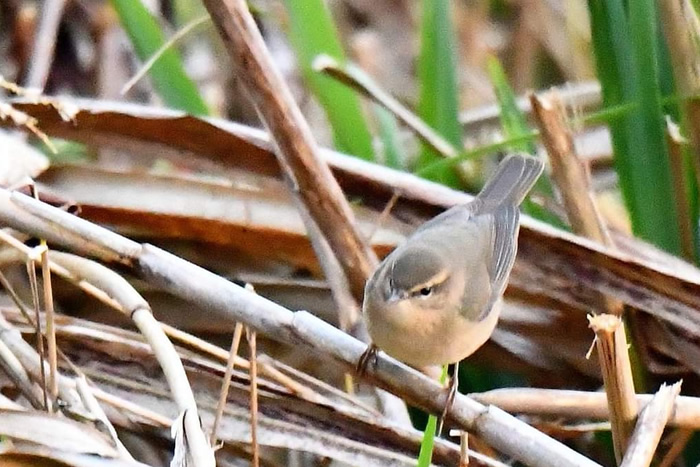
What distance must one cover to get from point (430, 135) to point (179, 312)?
63cm

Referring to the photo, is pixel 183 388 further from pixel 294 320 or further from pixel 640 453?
pixel 640 453

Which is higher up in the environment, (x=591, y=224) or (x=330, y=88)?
(x=330, y=88)

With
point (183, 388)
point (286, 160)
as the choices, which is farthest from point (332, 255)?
point (183, 388)

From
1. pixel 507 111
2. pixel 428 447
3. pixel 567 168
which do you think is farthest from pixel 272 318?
pixel 507 111

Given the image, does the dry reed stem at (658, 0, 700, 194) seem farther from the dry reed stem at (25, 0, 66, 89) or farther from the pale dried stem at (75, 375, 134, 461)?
the dry reed stem at (25, 0, 66, 89)

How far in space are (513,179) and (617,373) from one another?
0.78 meters

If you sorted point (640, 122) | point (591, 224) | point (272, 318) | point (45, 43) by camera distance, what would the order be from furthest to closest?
point (45, 43) < point (640, 122) < point (591, 224) < point (272, 318)

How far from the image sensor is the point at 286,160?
1.77 meters

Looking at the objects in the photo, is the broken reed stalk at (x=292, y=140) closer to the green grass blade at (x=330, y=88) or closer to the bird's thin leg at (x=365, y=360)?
the bird's thin leg at (x=365, y=360)

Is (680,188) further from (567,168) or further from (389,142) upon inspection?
(389,142)

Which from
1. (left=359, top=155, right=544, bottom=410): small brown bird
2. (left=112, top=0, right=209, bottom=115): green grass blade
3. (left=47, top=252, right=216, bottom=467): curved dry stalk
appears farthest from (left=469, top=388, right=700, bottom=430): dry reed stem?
(left=112, top=0, right=209, bottom=115): green grass blade

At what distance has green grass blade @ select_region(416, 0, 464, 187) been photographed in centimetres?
241

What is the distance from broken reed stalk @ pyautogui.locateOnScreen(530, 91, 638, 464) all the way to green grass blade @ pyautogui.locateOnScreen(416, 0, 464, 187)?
0.49 metres

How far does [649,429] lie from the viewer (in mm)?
1375
